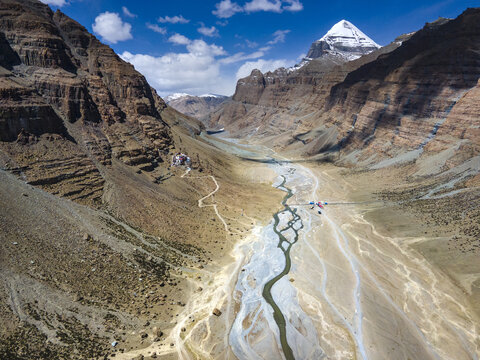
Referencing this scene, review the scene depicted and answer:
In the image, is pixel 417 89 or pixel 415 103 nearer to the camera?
pixel 415 103

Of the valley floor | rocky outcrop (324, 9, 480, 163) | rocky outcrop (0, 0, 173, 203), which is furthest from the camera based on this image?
rocky outcrop (324, 9, 480, 163)

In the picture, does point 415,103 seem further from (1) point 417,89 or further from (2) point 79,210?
(2) point 79,210

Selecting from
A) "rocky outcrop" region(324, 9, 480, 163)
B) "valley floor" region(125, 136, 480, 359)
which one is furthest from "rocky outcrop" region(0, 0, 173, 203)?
"rocky outcrop" region(324, 9, 480, 163)

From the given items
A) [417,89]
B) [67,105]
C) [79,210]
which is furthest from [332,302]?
[417,89]

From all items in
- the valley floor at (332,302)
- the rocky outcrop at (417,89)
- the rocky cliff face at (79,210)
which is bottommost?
the valley floor at (332,302)

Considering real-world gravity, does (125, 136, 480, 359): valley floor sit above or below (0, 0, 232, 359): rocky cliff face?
below

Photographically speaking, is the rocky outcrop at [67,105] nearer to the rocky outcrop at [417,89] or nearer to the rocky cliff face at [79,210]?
the rocky cliff face at [79,210]

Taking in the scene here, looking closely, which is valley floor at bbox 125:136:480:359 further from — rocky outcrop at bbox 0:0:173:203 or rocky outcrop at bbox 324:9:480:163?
rocky outcrop at bbox 324:9:480:163

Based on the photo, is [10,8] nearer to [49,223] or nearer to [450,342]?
[49,223]

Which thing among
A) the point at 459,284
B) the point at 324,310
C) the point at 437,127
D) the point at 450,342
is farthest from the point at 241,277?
the point at 437,127

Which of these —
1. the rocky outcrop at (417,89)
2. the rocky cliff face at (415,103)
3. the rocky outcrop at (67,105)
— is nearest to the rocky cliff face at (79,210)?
the rocky outcrop at (67,105)

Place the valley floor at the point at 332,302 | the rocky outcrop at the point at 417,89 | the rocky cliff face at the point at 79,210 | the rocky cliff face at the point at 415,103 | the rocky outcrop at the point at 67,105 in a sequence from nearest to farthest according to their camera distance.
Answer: the rocky cliff face at the point at 79,210 < the valley floor at the point at 332,302 < the rocky outcrop at the point at 67,105 < the rocky cliff face at the point at 415,103 < the rocky outcrop at the point at 417,89
